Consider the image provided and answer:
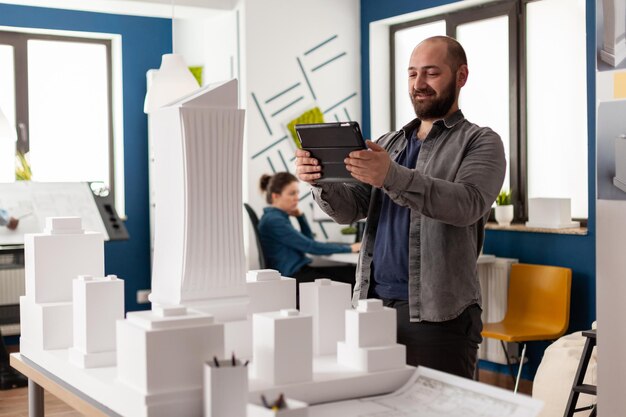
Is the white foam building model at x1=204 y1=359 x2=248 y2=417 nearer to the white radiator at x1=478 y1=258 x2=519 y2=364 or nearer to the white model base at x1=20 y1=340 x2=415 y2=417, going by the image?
the white model base at x1=20 y1=340 x2=415 y2=417

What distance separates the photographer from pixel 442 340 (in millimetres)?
2176

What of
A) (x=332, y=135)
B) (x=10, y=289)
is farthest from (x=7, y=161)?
(x=332, y=135)

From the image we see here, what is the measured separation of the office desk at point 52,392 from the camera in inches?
68.4

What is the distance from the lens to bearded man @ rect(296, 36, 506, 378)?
212 centimetres

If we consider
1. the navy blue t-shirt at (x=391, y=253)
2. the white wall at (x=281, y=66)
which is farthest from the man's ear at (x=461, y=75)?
the white wall at (x=281, y=66)

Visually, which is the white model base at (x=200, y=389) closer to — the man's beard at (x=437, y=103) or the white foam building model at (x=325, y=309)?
the white foam building model at (x=325, y=309)

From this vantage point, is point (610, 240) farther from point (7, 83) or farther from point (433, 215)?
point (7, 83)

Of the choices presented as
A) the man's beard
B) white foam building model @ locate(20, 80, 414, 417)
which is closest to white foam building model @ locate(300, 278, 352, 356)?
white foam building model @ locate(20, 80, 414, 417)

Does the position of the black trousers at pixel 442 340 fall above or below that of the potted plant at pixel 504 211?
below

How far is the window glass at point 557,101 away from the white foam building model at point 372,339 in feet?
11.7

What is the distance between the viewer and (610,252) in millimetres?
2826

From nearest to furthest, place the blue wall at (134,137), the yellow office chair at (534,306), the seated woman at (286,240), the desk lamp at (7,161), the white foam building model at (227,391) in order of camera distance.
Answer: the white foam building model at (227,391) → the yellow office chair at (534,306) → the seated woman at (286,240) → the desk lamp at (7,161) → the blue wall at (134,137)

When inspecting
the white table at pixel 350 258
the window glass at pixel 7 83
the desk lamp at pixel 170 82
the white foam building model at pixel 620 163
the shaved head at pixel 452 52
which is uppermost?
the window glass at pixel 7 83

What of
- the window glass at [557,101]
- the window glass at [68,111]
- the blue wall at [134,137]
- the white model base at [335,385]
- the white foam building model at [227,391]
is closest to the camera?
the white foam building model at [227,391]
